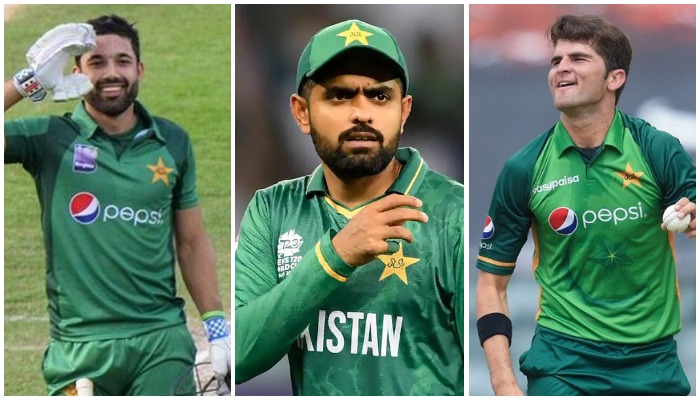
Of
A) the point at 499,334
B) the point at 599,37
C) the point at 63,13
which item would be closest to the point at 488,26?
the point at 599,37

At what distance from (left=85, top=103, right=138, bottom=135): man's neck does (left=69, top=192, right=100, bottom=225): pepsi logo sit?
326 mm

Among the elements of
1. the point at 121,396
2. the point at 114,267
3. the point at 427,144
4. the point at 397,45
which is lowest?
the point at 121,396

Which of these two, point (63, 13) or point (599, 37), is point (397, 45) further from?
point (63, 13)

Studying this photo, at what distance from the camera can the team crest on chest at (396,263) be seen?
18.8 feet

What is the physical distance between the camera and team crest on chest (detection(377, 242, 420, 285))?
5734 mm

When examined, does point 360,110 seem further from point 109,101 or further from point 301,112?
point 109,101

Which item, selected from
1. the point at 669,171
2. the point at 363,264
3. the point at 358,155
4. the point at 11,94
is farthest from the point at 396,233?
the point at 11,94

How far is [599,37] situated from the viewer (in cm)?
600

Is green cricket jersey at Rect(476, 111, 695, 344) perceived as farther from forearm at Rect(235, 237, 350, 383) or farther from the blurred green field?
the blurred green field

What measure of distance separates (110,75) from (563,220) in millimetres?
2241

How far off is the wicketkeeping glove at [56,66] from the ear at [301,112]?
1.03 m

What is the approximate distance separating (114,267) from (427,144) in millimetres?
1589

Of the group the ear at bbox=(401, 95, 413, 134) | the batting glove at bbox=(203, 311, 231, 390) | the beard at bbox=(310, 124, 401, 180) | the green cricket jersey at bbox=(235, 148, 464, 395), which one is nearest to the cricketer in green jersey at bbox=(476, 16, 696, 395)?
the green cricket jersey at bbox=(235, 148, 464, 395)

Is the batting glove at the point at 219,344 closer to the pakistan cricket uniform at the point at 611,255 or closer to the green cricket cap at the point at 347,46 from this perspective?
the green cricket cap at the point at 347,46
